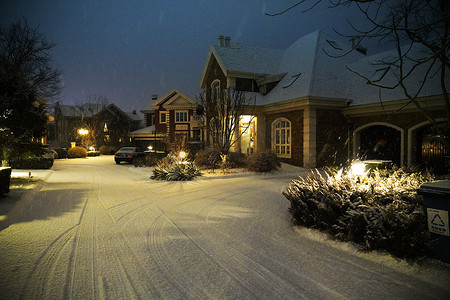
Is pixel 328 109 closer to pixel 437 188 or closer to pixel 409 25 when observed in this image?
pixel 409 25

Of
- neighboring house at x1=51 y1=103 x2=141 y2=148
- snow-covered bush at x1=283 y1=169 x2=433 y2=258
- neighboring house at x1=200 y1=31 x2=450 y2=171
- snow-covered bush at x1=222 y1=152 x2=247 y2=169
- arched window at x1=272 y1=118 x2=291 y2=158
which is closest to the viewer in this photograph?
snow-covered bush at x1=283 y1=169 x2=433 y2=258

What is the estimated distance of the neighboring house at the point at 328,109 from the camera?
1398cm

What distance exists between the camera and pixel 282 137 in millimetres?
18281

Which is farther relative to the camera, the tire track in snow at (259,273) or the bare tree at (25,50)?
the bare tree at (25,50)

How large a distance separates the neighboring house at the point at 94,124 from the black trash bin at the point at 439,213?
4271cm

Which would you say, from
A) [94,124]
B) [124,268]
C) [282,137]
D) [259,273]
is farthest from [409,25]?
[94,124]

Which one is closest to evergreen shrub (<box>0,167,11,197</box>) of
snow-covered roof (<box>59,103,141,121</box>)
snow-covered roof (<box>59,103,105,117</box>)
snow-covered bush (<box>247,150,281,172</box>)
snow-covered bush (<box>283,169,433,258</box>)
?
snow-covered bush (<box>283,169,433,258</box>)

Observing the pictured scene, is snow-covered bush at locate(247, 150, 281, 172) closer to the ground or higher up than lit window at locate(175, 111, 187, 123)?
closer to the ground

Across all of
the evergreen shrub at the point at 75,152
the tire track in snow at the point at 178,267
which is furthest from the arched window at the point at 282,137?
the evergreen shrub at the point at 75,152

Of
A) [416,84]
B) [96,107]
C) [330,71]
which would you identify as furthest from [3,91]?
[96,107]

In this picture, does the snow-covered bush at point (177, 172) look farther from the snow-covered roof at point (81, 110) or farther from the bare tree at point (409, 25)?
the snow-covered roof at point (81, 110)

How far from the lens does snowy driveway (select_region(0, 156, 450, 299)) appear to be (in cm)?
331

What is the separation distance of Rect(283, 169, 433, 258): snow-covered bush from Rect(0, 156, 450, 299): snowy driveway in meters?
0.26

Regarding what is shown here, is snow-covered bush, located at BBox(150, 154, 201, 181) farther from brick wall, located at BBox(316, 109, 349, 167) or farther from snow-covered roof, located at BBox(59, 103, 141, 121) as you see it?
snow-covered roof, located at BBox(59, 103, 141, 121)
